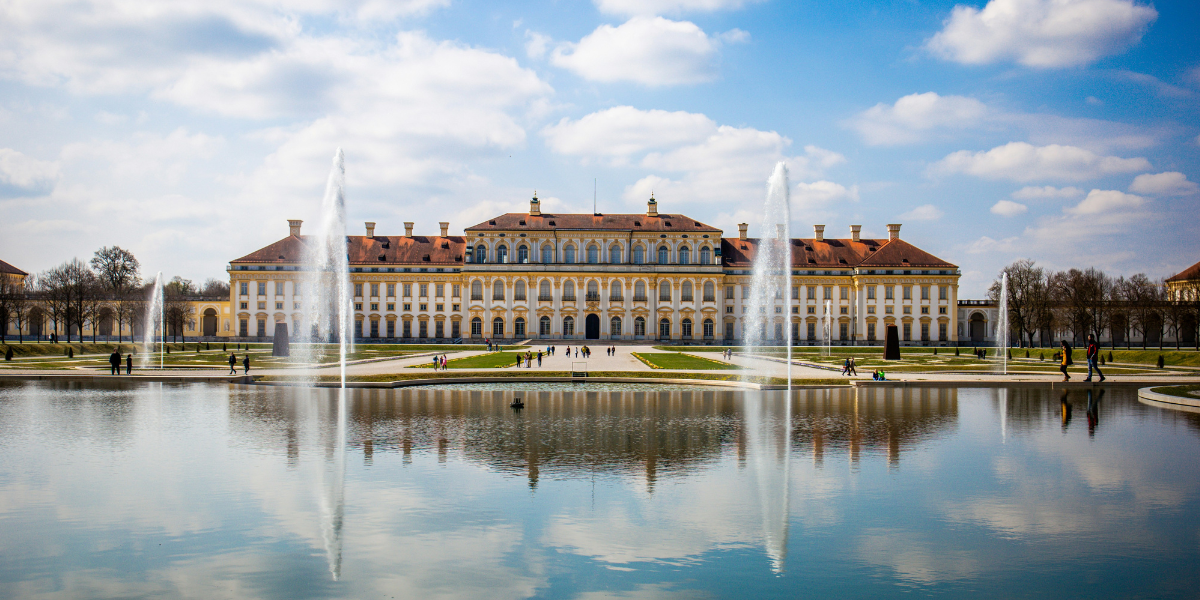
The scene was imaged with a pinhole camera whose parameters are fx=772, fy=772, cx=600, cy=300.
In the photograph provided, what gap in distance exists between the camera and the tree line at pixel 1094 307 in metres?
69.6

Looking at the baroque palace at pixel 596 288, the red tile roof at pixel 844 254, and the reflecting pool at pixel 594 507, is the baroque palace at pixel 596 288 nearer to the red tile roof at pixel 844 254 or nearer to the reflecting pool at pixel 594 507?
the red tile roof at pixel 844 254

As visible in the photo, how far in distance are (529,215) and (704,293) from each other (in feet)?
67.6

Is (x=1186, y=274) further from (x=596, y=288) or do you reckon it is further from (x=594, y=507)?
(x=594, y=507)

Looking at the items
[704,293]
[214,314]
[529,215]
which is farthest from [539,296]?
[214,314]

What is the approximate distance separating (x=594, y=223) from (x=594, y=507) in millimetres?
73370

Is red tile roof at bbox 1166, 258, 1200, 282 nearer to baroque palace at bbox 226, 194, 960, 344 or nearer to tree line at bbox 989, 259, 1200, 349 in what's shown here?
tree line at bbox 989, 259, 1200, 349

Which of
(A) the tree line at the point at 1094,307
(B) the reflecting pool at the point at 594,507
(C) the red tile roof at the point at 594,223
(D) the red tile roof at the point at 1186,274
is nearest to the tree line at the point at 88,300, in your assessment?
(C) the red tile roof at the point at 594,223

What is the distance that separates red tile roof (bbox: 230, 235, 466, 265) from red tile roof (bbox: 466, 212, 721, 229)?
4.83 m

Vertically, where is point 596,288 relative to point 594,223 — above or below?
below

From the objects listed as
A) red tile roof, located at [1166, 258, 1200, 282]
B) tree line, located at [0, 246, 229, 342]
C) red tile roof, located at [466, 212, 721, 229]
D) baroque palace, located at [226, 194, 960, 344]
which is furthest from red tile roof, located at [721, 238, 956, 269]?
tree line, located at [0, 246, 229, 342]

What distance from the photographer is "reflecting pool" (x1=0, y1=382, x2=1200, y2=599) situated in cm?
774

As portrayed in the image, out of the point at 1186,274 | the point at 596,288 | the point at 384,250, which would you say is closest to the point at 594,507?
the point at 596,288

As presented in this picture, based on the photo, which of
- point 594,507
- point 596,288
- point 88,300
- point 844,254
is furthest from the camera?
point 844,254

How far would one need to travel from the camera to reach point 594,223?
82.8 metres
